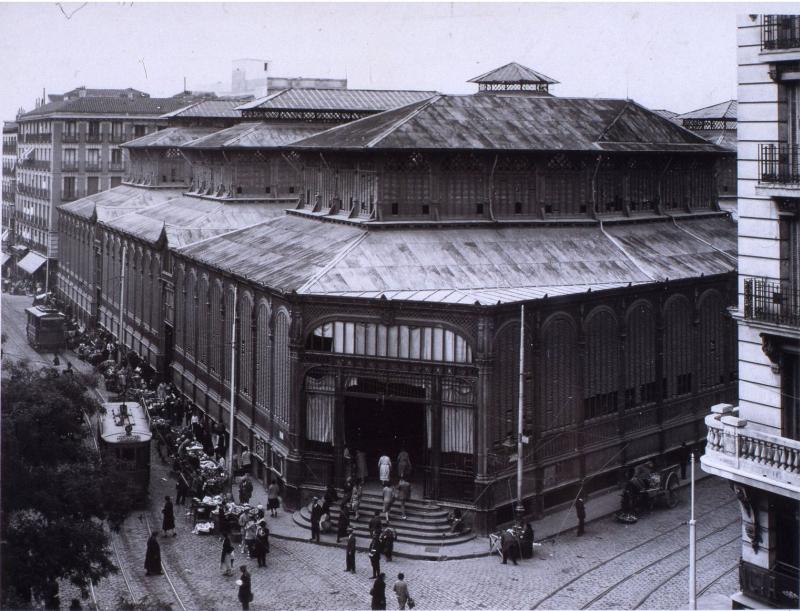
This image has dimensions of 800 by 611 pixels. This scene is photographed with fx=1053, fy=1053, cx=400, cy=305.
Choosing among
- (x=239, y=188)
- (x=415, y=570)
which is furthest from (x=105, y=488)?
(x=239, y=188)

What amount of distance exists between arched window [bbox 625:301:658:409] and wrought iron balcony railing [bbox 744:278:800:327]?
1852 centimetres

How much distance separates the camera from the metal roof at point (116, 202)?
8988 cm

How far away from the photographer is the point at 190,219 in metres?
76.9

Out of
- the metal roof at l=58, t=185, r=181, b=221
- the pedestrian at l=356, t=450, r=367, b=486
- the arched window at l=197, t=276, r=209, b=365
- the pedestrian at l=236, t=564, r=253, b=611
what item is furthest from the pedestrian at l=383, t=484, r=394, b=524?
the metal roof at l=58, t=185, r=181, b=221

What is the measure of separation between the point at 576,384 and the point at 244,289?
16777 mm

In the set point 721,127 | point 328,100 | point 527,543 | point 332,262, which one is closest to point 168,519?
point 332,262

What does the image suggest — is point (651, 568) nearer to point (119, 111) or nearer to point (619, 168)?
point (619, 168)

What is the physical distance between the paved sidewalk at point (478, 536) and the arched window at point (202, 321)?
11.5 m

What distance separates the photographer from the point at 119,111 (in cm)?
11338

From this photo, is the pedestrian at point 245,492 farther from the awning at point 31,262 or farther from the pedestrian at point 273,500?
the awning at point 31,262

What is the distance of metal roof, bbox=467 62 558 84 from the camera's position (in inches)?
2751

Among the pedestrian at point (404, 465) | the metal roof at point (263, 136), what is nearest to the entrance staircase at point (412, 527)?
the pedestrian at point (404, 465)

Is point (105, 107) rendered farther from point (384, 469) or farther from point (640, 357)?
point (384, 469)

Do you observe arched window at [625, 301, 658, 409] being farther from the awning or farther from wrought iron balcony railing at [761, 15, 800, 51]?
the awning
